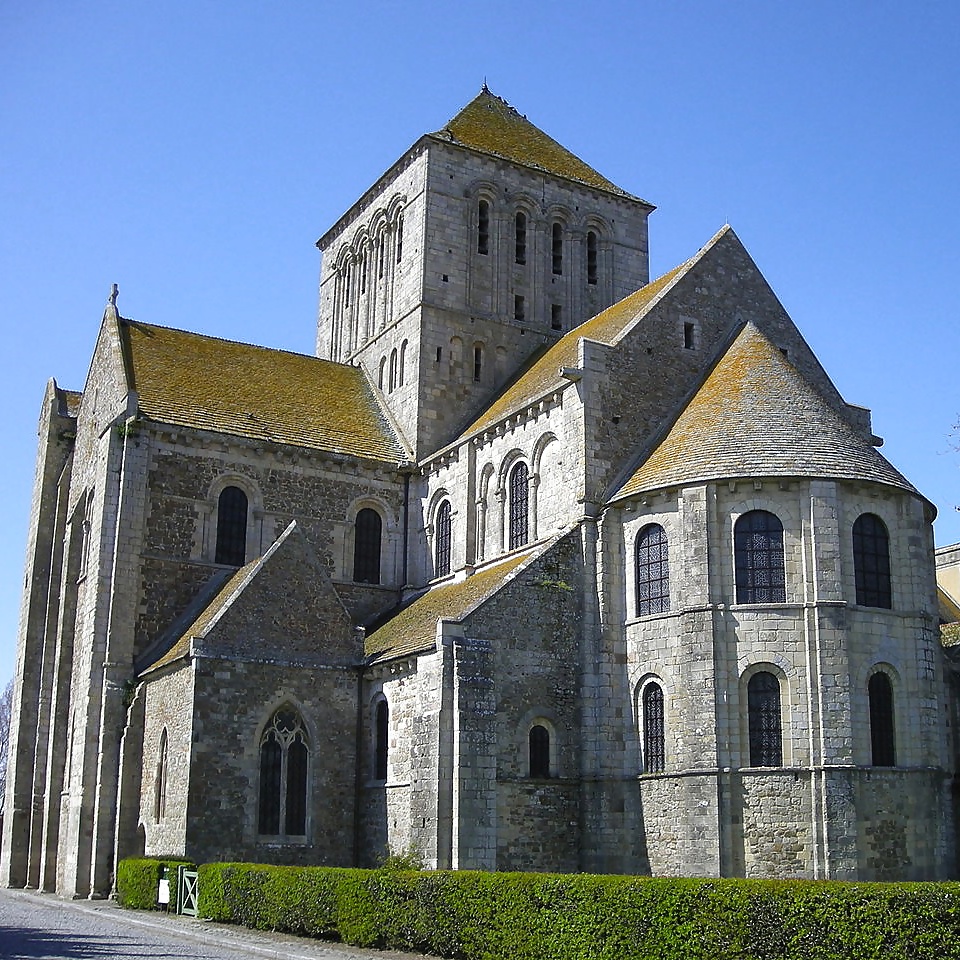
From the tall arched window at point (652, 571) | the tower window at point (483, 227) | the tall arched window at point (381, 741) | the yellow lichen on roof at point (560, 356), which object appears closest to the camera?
the tall arched window at point (652, 571)

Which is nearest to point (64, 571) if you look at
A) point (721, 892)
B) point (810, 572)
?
point (810, 572)

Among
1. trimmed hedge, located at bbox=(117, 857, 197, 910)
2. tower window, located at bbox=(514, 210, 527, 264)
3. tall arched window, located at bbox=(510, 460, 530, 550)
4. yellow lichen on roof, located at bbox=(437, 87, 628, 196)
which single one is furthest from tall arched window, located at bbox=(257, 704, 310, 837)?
yellow lichen on roof, located at bbox=(437, 87, 628, 196)

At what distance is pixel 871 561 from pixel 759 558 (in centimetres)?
273

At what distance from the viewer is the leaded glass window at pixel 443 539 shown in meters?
36.2

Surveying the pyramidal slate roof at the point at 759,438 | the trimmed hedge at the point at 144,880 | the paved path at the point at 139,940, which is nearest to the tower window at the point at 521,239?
the pyramidal slate roof at the point at 759,438

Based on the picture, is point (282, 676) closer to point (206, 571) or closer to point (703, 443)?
point (206, 571)

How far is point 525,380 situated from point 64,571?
1577cm

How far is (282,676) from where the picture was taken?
98.8 feet

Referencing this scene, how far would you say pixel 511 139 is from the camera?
45531 mm

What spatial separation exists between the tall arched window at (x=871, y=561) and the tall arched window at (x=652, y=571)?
13.9 feet

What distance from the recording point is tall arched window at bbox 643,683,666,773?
27516 millimetres

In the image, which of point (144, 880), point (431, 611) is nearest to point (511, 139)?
point (431, 611)

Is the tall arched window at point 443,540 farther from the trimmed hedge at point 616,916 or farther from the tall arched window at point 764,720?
the trimmed hedge at point 616,916

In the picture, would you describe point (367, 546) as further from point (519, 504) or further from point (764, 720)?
point (764, 720)
